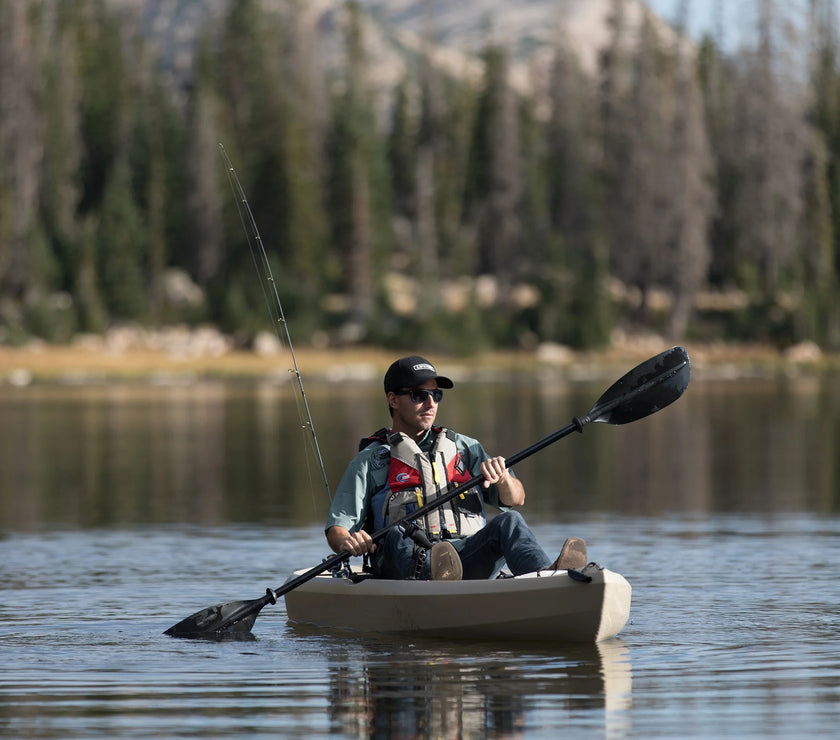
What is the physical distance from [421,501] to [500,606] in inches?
41.2

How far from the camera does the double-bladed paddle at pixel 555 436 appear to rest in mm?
12347

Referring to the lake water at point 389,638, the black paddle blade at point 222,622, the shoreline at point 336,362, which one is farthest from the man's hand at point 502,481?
the shoreline at point 336,362

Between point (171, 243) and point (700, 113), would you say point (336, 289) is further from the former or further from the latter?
point (700, 113)

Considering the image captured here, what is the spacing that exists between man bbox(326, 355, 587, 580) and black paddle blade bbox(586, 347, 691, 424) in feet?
4.35

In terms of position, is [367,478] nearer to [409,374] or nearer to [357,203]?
[409,374]

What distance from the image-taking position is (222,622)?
41.3 feet

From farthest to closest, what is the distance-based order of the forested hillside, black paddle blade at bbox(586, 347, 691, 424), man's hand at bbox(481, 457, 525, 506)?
the forested hillside
black paddle blade at bbox(586, 347, 691, 424)
man's hand at bbox(481, 457, 525, 506)

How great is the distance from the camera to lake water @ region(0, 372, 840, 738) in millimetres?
9742

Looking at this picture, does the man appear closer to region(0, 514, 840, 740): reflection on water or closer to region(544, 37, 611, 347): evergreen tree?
region(0, 514, 840, 740): reflection on water

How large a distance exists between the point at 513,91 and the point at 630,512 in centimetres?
8518

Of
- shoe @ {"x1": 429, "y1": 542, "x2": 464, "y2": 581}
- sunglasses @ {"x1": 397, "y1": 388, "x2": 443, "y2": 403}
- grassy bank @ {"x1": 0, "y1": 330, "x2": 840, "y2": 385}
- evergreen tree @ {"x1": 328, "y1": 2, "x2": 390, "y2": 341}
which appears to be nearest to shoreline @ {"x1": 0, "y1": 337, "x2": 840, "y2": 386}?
grassy bank @ {"x1": 0, "y1": 330, "x2": 840, "y2": 385}

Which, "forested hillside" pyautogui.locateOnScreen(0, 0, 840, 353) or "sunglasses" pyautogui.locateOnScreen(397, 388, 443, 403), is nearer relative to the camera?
"sunglasses" pyautogui.locateOnScreen(397, 388, 443, 403)

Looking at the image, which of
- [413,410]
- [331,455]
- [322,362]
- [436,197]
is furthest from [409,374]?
[436,197]

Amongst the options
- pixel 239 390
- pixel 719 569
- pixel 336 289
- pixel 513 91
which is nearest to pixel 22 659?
pixel 719 569
